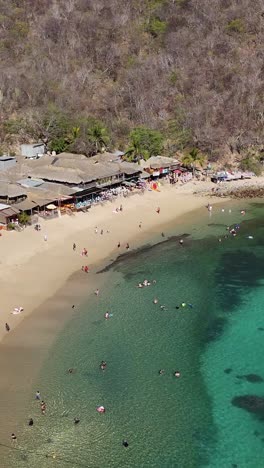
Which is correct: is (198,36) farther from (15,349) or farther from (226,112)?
(15,349)

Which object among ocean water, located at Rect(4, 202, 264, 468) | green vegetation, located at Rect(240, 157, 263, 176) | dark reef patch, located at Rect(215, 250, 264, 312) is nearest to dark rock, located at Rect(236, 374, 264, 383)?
ocean water, located at Rect(4, 202, 264, 468)

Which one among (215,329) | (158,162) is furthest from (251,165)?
(215,329)

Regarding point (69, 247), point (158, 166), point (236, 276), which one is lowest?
point (158, 166)

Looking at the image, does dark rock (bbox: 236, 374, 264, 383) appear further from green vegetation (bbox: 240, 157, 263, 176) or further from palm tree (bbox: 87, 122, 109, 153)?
palm tree (bbox: 87, 122, 109, 153)

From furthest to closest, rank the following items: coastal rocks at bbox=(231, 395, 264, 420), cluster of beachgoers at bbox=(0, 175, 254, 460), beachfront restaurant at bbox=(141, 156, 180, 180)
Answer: beachfront restaurant at bbox=(141, 156, 180, 180) < cluster of beachgoers at bbox=(0, 175, 254, 460) < coastal rocks at bbox=(231, 395, 264, 420)

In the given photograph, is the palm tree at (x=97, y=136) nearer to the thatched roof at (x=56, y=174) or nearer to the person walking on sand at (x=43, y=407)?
the thatched roof at (x=56, y=174)

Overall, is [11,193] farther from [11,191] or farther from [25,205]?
[25,205]

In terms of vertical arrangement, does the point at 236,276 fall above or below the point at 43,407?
below

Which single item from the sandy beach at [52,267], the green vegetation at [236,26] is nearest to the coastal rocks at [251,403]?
the sandy beach at [52,267]
